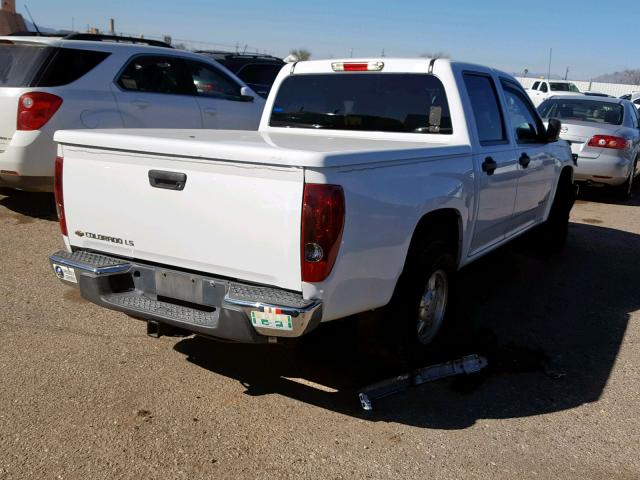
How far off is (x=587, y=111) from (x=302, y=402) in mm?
9500

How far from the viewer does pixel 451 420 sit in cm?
361

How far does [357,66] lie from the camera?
5.01 metres

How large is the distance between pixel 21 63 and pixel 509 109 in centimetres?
477

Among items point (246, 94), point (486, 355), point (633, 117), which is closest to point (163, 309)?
point (486, 355)

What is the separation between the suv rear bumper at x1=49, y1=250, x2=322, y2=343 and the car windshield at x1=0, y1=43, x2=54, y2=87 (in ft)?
11.4

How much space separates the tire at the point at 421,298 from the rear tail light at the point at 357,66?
160cm

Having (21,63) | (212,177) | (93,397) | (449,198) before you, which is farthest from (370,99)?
(21,63)

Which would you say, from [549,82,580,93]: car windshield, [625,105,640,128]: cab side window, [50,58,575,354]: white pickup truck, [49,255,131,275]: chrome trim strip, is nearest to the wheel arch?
[50,58,575,354]: white pickup truck

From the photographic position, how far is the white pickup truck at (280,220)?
3004mm

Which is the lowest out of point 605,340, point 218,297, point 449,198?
point 605,340

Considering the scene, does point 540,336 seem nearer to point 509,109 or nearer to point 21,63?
point 509,109

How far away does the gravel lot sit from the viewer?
312 centimetres

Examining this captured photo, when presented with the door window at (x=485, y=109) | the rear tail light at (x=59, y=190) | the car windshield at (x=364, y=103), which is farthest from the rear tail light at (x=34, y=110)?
the door window at (x=485, y=109)

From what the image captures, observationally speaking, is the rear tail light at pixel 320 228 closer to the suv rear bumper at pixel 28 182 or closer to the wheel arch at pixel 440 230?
the wheel arch at pixel 440 230
